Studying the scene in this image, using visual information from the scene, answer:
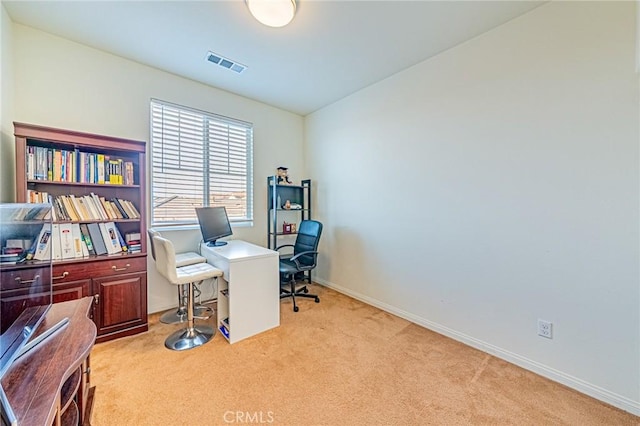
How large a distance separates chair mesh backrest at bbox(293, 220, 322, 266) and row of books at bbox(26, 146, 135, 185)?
6.67 feet

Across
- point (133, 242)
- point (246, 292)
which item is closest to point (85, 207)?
point (133, 242)

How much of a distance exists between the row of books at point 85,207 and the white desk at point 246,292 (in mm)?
902

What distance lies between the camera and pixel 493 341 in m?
2.17

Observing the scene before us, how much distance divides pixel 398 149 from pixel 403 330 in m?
1.95

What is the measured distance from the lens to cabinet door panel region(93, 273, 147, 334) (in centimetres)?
223

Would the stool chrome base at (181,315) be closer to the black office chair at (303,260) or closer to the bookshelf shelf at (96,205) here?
the bookshelf shelf at (96,205)

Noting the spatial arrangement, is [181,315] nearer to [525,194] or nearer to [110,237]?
[110,237]

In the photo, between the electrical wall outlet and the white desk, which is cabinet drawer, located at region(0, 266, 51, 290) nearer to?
the white desk

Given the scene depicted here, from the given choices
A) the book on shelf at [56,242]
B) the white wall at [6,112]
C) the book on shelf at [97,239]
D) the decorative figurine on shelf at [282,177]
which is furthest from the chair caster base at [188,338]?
the decorative figurine on shelf at [282,177]

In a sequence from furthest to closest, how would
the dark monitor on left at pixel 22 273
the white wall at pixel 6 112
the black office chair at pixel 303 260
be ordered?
1. the black office chair at pixel 303 260
2. the white wall at pixel 6 112
3. the dark monitor on left at pixel 22 273

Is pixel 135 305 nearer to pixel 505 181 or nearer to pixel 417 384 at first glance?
pixel 417 384

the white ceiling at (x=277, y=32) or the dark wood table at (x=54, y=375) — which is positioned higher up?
the white ceiling at (x=277, y=32)

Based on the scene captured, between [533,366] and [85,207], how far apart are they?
400 cm

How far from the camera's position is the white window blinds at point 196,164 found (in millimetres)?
2955
